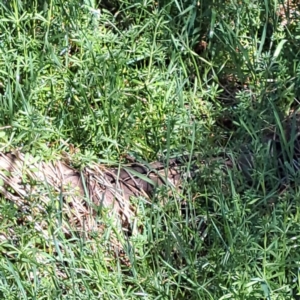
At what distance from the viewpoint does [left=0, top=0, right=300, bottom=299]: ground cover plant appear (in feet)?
9.52

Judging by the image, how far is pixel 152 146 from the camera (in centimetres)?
350

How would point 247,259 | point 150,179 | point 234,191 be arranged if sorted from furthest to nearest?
point 150,179, point 234,191, point 247,259

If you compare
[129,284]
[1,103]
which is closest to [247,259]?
[129,284]

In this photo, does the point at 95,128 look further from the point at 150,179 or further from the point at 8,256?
the point at 8,256

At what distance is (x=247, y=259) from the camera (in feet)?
9.20

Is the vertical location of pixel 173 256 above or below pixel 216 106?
below

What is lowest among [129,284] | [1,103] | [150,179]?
[129,284]

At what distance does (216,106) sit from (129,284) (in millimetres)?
1106

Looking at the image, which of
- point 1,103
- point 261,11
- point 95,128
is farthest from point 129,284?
point 261,11

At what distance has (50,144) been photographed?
348 cm

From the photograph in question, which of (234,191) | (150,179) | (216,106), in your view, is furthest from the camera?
(216,106)

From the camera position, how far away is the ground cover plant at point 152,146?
2.90 meters

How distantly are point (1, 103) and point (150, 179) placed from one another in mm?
797

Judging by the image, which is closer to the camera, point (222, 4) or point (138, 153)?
point (138, 153)
